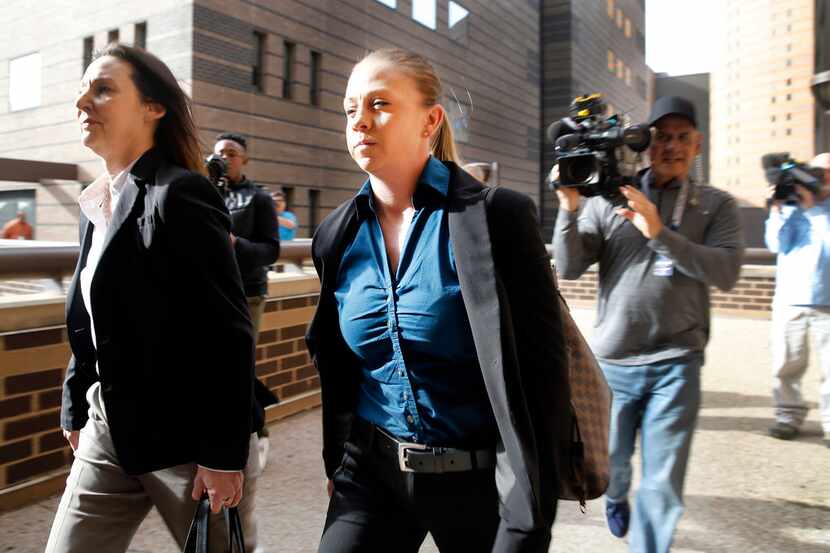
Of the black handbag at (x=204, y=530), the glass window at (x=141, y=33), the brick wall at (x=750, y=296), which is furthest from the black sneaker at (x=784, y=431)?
the glass window at (x=141, y=33)

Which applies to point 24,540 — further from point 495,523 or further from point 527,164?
point 527,164

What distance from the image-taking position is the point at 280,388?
559 cm

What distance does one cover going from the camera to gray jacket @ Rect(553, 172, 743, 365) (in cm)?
294

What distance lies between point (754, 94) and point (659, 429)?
4667 centimetres

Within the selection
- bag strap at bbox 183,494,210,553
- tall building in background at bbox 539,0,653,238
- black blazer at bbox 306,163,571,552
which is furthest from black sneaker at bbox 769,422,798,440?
tall building in background at bbox 539,0,653,238

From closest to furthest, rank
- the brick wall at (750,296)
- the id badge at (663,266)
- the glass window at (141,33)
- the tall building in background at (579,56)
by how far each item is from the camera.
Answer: the id badge at (663,266) < the brick wall at (750,296) < the glass window at (141,33) < the tall building in background at (579,56)

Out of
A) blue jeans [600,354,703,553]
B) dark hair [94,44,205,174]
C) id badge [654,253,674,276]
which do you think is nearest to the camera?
dark hair [94,44,205,174]

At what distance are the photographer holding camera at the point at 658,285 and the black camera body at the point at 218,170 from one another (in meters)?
2.35

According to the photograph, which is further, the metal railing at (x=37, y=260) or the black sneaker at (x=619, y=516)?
the metal railing at (x=37, y=260)

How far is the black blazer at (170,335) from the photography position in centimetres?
171

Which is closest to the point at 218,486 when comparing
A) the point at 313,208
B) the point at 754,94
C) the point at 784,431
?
the point at 784,431

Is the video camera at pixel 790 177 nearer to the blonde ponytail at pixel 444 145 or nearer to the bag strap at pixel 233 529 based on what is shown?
the blonde ponytail at pixel 444 145

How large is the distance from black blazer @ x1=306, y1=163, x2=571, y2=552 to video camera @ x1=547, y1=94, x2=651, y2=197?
137cm

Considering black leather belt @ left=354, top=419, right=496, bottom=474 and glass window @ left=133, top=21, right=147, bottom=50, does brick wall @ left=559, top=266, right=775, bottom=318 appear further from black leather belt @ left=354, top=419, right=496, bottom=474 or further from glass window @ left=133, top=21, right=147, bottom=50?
glass window @ left=133, top=21, right=147, bottom=50
